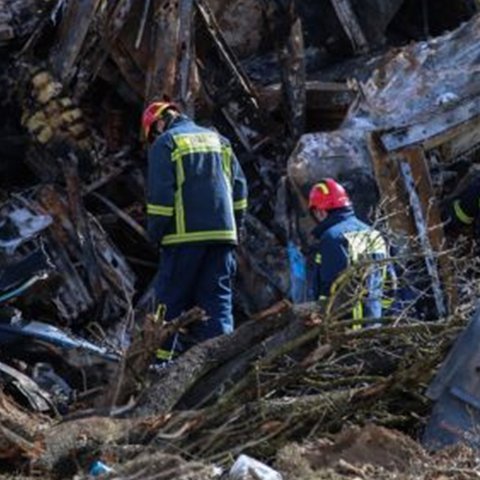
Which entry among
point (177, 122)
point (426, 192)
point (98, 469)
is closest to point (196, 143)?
point (177, 122)

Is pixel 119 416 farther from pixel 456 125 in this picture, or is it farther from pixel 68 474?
pixel 456 125

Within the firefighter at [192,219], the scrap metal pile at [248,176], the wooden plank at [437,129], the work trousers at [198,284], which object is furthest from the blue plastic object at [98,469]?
the wooden plank at [437,129]

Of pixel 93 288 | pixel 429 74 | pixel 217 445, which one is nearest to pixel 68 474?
pixel 217 445

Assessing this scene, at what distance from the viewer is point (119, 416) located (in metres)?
4.91

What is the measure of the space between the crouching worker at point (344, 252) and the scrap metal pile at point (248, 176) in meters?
0.17

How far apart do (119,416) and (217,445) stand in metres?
0.48

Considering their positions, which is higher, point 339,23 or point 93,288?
point 339,23

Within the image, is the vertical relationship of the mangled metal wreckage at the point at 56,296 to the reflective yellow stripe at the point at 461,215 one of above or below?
above

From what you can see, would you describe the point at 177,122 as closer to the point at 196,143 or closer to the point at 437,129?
the point at 196,143

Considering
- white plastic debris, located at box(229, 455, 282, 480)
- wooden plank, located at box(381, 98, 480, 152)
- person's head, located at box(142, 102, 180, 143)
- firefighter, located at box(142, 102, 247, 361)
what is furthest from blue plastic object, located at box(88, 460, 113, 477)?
wooden plank, located at box(381, 98, 480, 152)

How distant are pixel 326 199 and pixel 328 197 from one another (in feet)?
0.05

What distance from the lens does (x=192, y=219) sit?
667 cm

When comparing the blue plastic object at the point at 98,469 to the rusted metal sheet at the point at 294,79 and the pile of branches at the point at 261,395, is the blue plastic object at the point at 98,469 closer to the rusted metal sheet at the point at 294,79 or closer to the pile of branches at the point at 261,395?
the pile of branches at the point at 261,395

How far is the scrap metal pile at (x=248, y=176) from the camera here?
5047 mm
